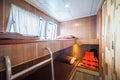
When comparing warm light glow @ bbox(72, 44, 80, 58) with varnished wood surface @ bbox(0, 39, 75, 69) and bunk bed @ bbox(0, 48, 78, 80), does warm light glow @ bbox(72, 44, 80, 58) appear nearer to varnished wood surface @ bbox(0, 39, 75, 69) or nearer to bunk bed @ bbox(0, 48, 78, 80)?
bunk bed @ bbox(0, 48, 78, 80)

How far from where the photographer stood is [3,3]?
1.50 meters

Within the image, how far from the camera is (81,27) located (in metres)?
3.65

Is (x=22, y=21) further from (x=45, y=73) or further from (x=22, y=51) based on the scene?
(x=22, y=51)

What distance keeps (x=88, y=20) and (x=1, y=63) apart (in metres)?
3.44

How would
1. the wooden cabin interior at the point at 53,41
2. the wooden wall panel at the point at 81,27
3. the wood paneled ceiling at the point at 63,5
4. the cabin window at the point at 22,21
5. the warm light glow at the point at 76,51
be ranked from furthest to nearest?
the warm light glow at the point at 76,51 → the wooden wall panel at the point at 81,27 → the wood paneled ceiling at the point at 63,5 → the cabin window at the point at 22,21 → the wooden cabin interior at the point at 53,41

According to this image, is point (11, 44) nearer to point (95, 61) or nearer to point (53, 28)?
point (95, 61)

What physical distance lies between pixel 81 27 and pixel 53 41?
2.67 meters

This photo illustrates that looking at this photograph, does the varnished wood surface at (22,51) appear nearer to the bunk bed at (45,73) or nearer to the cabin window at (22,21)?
the bunk bed at (45,73)

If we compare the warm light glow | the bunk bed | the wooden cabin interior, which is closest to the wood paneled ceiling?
the wooden cabin interior

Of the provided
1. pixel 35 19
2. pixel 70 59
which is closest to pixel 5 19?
pixel 35 19

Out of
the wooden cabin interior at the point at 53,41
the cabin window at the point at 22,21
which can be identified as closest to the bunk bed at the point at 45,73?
the wooden cabin interior at the point at 53,41

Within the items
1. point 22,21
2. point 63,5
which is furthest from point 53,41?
point 63,5

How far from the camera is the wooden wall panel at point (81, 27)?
3.44m

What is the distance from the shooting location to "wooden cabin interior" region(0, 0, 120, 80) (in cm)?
67
